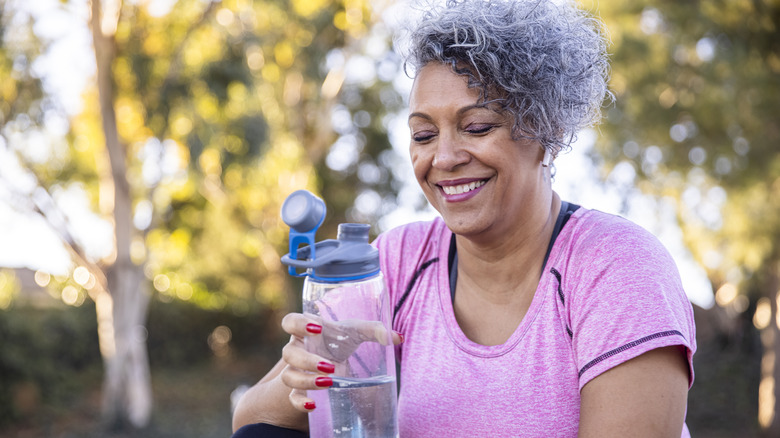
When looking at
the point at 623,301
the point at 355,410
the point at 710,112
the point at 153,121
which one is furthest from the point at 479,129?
the point at 153,121

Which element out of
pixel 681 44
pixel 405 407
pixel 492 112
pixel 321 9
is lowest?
pixel 405 407

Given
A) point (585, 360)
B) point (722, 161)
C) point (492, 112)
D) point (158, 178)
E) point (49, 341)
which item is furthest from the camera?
point (49, 341)

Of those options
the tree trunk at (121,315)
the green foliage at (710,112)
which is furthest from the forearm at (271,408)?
the tree trunk at (121,315)

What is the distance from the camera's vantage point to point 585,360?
142 centimetres

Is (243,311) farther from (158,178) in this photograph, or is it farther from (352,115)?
(158,178)

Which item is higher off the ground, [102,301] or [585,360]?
[585,360]

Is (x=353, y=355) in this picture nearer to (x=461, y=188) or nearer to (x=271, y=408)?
(x=271, y=408)

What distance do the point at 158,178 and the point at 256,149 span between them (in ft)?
4.30

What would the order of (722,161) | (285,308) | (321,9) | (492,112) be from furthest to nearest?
1. (285,308)
2. (321,9)
3. (722,161)
4. (492,112)

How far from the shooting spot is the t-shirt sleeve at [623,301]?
1351mm

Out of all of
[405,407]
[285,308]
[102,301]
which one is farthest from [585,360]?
[285,308]

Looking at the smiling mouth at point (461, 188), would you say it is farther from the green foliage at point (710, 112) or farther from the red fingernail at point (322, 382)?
the green foliage at point (710, 112)

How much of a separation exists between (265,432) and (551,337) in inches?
28.8

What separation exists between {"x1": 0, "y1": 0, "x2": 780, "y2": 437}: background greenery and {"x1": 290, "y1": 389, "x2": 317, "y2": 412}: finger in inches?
246
